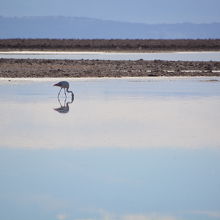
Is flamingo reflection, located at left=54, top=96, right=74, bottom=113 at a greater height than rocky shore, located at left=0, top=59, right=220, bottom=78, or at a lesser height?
lesser

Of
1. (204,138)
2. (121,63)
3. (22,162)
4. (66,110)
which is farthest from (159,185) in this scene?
(121,63)

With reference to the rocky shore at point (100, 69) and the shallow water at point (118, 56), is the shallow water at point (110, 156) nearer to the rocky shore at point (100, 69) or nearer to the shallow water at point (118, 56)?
the rocky shore at point (100, 69)

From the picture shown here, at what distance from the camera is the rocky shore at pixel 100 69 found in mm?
22453

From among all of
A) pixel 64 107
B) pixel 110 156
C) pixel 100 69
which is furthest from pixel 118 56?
pixel 110 156

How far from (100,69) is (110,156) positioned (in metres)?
14.9

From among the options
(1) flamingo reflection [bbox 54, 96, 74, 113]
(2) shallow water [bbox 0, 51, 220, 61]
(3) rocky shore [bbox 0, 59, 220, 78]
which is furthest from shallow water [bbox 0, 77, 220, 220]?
(2) shallow water [bbox 0, 51, 220, 61]

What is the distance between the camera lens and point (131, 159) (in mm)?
9492

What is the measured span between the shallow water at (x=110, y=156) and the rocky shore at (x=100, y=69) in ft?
19.5

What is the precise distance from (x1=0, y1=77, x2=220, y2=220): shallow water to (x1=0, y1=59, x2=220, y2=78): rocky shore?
593cm

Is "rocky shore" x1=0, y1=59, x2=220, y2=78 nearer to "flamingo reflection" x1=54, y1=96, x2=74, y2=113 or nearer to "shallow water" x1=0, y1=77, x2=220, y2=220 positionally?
"shallow water" x1=0, y1=77, x2=220, y2=220

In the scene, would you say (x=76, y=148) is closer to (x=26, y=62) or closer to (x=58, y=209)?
(x=58, y=209)

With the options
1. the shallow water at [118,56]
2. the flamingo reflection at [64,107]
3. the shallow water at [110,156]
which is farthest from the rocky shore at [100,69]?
the flamingo reflection at [64,107]

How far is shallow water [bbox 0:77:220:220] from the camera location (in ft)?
24.4

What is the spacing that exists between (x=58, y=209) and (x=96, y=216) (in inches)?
16.2
